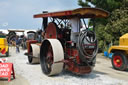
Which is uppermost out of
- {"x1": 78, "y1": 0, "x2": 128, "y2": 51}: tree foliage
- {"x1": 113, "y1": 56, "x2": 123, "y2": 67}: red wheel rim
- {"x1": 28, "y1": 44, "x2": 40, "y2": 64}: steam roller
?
{"x1": 78, "y1": 0, "x2": 128, "y2": 51}: tree foliage

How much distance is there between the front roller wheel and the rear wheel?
374 cm

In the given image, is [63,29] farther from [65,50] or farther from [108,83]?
[108,83]

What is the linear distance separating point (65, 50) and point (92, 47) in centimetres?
110

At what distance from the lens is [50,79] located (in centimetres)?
627

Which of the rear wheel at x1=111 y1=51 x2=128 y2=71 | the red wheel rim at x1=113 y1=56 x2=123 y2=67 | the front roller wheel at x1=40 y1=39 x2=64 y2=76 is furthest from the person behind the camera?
the red wheel rim at x1=113 y1=56 x2=123 y2=67

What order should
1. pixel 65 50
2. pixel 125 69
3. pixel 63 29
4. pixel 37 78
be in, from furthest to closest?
pixel 125 69, pixel 63 29, pixel 65 50, pixel 37 78

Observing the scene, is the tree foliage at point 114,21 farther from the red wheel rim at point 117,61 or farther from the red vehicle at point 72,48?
the red vehicle at point 72,48

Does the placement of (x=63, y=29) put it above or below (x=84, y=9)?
below

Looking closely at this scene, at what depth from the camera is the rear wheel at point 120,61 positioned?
868 cm

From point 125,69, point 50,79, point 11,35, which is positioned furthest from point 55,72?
point 11,35

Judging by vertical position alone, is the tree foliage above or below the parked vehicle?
above

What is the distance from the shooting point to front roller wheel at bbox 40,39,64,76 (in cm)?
628

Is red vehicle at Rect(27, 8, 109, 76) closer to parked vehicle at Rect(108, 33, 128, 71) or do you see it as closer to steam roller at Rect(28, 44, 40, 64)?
steam roller at Rect(28, 44, 40, 64)

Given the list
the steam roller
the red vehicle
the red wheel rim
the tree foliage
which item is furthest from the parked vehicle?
the tree foliage
